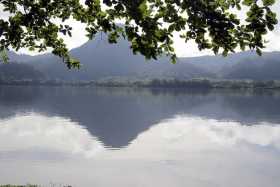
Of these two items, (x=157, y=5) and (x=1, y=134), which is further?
(x=1, y=134)

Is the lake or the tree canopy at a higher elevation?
the tree canopy

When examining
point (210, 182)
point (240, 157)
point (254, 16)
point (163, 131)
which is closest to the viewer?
point (254, 16)

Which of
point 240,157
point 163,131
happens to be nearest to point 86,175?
point 240,157

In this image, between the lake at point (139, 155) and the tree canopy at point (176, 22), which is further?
the lake at point (139, 155)

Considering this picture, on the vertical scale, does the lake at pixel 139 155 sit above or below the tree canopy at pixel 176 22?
below

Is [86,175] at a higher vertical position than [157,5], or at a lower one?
lower

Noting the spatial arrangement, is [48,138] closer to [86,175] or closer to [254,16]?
[86,175]

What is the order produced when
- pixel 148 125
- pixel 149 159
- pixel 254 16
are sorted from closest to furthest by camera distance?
pixel 254 16 < pixel 149 159 < pixel 148 125

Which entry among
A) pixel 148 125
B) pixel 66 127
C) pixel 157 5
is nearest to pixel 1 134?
pixel 66 127

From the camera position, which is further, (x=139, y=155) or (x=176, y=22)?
(x=139, y=155)

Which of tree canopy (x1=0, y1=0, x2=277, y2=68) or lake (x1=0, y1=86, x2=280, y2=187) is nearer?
tree canopy (x1=0, y1=0, x2=277, y2=68)

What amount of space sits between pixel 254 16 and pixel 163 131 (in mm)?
77877

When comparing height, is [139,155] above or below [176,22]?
below

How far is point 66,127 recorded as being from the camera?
301 feet
